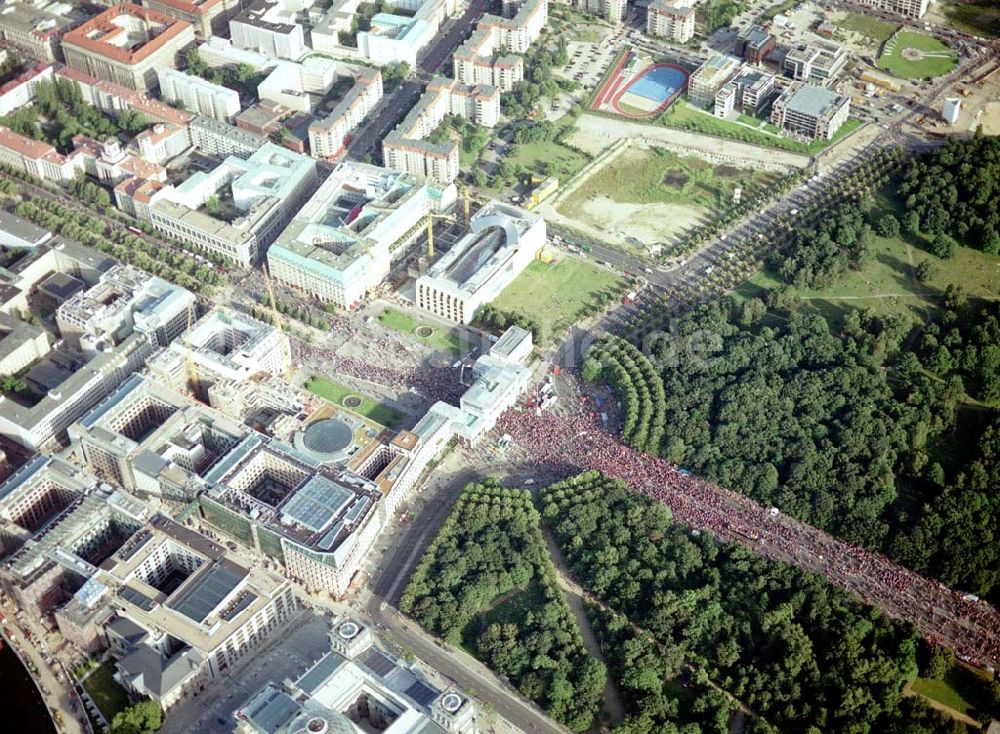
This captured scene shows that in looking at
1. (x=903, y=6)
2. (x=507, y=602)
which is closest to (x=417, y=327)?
(x=507, y=602)

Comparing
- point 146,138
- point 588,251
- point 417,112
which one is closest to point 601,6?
point 417,112

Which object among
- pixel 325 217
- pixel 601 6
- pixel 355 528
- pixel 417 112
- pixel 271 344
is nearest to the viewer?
pixel 355 528

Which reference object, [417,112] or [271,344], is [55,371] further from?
[417,112]

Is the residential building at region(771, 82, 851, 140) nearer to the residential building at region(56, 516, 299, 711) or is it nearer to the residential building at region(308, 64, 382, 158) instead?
the residential building at region(308, 64, 382, 158)

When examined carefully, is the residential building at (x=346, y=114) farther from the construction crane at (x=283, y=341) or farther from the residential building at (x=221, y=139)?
the construction crane at (x=283, y=341)

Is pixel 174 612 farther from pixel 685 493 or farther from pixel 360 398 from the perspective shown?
pixel 685 493
